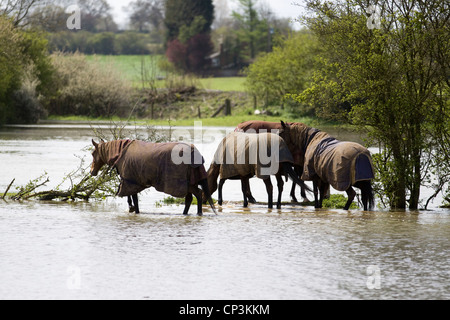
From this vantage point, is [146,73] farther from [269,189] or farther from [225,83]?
[269,189]

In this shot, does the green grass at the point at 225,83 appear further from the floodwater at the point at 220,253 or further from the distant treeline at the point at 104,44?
the floodwater at the point at 220,253

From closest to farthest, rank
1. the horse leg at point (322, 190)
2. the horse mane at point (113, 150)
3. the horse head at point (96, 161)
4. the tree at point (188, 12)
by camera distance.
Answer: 1. the horse mane at point (113, 150)
2. the horse head at point (96, 161)
3. the horse leg at point (322, 190)
4. the tree at point (188, 12)

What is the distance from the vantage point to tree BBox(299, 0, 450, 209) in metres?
14.6

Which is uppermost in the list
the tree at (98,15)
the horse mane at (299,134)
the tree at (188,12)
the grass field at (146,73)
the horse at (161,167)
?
the tree at (98,15)

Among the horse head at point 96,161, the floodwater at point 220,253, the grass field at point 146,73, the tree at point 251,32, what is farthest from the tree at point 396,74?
the tree at point 251,32

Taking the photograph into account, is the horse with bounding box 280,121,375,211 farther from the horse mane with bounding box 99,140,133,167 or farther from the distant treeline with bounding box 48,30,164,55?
the distant treeline with bounding box 48,30,164,55

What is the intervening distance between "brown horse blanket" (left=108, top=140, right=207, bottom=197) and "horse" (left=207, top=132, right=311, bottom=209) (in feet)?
5.34

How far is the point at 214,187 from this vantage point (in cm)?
1586

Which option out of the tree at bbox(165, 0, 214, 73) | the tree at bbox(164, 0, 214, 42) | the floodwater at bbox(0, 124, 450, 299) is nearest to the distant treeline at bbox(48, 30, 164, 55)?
the tree at bbox(164, 0, 214, 42)

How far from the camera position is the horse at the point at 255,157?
14.6 m

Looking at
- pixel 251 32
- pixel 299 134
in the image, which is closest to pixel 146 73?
pixel 251 32

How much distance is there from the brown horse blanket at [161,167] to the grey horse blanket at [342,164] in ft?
8.66

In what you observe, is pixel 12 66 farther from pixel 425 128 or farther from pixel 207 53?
pixel 207 53

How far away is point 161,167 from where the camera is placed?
43.3 ft
